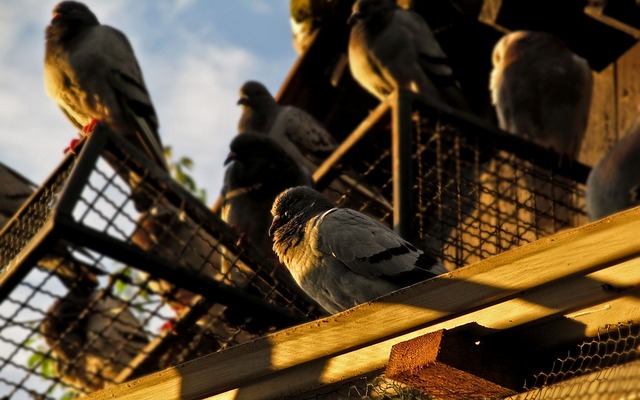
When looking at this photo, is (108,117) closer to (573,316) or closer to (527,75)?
(527,75)

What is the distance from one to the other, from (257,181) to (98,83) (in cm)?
142

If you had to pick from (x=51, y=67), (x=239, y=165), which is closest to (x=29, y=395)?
(x=239, y=165)

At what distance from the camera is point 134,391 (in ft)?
12.8

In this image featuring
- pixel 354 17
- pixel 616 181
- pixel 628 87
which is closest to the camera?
pixel 616 181

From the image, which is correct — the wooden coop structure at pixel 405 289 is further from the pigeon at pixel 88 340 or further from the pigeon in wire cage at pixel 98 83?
the pigeon in wire cage at pixel 98 83

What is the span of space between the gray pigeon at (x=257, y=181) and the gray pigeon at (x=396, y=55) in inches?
76.7

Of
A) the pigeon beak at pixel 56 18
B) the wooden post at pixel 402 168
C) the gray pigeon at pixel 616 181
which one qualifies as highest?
the pigeon beak at pixel 56 18

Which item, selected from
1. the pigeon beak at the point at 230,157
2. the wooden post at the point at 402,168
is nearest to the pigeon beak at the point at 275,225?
the wooden post at the point at 402,168

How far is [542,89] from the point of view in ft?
Result: 29.2

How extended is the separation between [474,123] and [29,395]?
2904 millimetres

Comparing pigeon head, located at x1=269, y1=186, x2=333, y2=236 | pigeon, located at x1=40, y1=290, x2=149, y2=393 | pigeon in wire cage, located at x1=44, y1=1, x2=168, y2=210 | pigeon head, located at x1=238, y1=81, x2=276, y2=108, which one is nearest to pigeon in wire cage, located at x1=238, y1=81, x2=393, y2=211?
pigeon head, located at x1=238, y1=81, x2=276, y2=108

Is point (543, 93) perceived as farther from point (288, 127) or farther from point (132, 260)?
point (132, 260)

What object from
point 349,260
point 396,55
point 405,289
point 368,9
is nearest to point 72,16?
point 368,9

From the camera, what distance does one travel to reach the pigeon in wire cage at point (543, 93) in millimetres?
8398
